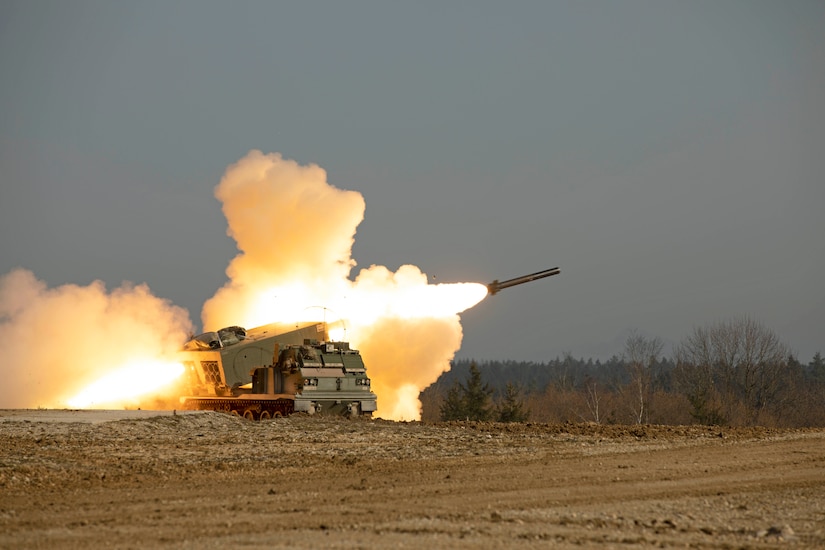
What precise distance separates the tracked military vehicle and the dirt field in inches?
298

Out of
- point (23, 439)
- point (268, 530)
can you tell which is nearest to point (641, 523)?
point (268, 530)

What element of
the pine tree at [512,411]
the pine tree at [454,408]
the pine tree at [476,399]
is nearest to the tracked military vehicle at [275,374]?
the pine tree at [512,411]

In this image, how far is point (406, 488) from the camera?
61.3 feet

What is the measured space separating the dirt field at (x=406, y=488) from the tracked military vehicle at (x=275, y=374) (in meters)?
7.57

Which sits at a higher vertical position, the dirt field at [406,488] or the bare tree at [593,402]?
the bare tree at [593,402]

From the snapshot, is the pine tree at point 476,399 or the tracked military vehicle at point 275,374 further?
the pine tree at point 476,399

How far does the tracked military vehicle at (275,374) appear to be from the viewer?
128 ft

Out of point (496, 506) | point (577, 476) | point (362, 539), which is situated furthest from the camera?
point (577, 476)

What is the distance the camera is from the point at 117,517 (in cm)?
1547

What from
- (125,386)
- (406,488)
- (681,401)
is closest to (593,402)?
(681,401)

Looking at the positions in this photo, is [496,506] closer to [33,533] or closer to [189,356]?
[33,533]

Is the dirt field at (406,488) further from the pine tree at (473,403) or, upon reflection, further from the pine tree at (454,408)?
the pine tree at (454,408)

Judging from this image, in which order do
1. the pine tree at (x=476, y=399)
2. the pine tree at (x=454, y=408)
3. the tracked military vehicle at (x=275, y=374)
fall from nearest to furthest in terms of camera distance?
the tracked military vehicle at (x=275, y=374)
the pine tree at (x=476, y=399)
the pine tree at (x=454, y=408)

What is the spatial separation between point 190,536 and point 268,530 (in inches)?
41.0
